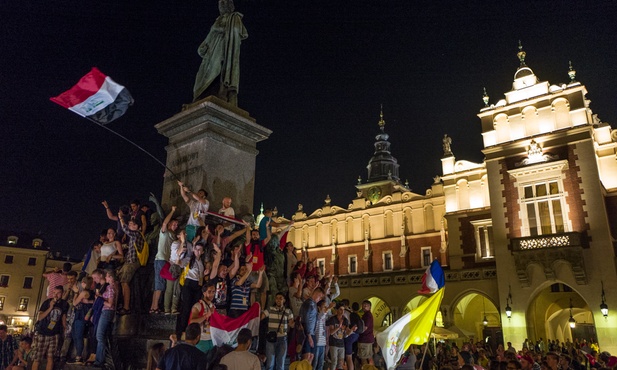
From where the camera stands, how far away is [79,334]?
20.9 feet

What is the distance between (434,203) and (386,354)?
28398 mm

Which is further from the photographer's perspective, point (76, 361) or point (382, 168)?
point (382, 168)

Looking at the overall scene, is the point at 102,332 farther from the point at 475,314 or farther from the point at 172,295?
the point at 475,314

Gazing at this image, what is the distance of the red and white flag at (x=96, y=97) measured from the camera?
299 inches

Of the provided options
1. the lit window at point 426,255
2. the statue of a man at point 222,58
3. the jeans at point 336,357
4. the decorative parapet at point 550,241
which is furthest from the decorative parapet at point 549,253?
the statue of a man at point 222,58

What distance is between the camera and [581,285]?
21.5 metres

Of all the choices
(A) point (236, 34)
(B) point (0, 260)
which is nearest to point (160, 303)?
(A) point (236, 34)

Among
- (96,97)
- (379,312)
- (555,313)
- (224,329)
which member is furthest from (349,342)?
(379,312)

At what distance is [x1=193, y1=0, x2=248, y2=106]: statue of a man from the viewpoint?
356 inches

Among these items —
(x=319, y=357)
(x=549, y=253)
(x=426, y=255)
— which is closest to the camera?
(x=319, y=357)

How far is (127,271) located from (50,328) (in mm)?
1300

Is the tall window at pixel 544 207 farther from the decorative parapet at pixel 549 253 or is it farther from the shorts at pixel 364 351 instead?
the shorts at pixel 364 351

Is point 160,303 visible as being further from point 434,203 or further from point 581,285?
point 434,203

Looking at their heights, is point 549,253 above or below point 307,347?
above
